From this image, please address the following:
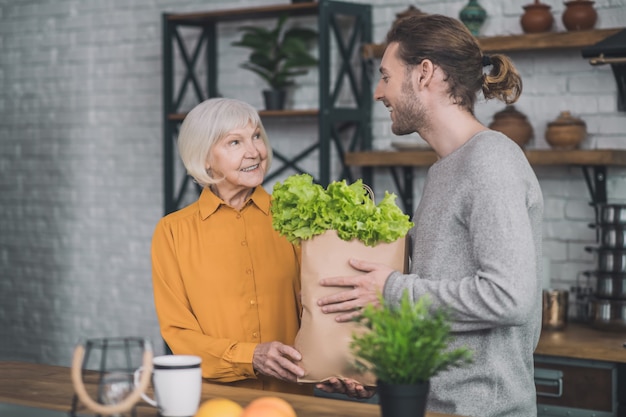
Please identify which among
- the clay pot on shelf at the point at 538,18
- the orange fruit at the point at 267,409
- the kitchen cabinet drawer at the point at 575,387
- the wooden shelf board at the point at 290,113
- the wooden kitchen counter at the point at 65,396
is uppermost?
the clay pot on shelf at the point at 538,18

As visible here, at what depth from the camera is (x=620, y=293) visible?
361 centimetres

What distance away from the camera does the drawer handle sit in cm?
340

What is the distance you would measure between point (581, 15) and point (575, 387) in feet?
4.86

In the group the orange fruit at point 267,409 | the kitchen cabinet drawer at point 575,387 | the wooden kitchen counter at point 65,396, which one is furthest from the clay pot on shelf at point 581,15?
the orange fruit at point 267,409

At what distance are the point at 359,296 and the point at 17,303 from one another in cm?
429

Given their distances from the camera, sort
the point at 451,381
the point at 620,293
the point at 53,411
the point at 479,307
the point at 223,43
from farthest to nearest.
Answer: the point at 223,43 < the point at 620,293 < the point at 451,381 < the point at 479,307 < the point at 53,411

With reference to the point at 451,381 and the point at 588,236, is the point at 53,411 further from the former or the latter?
the point at 588,236

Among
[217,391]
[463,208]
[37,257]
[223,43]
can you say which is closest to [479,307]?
[463,208]

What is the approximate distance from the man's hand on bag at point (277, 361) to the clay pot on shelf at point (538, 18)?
205 centimetres

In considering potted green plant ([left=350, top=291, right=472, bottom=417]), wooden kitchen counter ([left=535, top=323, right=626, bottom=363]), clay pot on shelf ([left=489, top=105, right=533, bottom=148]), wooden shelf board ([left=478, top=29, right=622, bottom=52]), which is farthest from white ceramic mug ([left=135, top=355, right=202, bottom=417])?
wooden shelf board ([left=478, top=29, right=622, bottom=52])

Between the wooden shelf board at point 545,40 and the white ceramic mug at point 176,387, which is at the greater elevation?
the wooden shelf board at point 545,40

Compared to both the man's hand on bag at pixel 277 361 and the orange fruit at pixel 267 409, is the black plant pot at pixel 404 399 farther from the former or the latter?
the man's hand on bag at pixel 277 361

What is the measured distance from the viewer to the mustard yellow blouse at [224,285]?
263 centimetres

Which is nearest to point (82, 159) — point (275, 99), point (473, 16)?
point (275, 99)
